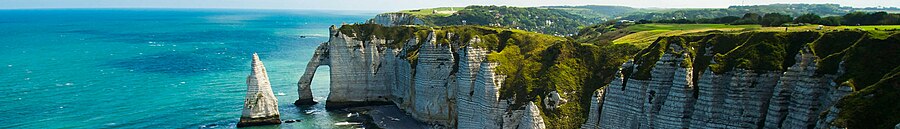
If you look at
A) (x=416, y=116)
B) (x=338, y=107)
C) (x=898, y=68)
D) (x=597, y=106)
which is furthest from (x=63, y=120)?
(x=898, y=68)

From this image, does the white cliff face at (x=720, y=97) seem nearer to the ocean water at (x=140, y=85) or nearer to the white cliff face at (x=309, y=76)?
the ocean water at (x=140, y=85)

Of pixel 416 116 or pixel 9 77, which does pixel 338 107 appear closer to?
pixel 416 116

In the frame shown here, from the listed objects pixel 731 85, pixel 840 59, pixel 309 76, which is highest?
pixel 840 59

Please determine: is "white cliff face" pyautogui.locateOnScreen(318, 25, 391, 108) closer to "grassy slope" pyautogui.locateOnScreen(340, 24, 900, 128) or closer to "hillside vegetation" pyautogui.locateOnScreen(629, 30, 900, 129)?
"grassy slope" pyautogui.locateOnScreen(340, 24, 900, 128)

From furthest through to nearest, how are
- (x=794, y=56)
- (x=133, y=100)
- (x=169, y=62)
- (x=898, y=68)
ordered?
(x=169, y=62), (x=133, y=100), (x=794, y=56), (x=898, y=68)

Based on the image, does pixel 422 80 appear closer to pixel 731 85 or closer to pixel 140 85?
pixel 731 85

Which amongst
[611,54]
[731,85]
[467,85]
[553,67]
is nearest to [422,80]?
[467,85]
